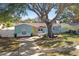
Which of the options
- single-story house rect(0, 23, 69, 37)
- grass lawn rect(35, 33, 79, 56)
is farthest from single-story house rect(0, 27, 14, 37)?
grass lawn rect(35, 33, 79, 56)

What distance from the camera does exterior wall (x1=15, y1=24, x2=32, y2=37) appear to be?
13.0 feet

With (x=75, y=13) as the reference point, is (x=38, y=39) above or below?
below

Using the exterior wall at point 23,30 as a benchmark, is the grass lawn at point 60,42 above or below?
below

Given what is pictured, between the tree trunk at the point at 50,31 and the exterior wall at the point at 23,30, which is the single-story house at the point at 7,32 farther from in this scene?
the tree trunk at the point at 50,31

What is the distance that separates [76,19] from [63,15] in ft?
0.44

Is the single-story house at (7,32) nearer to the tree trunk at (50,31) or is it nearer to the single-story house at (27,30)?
the single-story house at (27,30)

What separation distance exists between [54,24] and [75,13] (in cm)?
23

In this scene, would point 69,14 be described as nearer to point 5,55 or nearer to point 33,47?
point 33,47

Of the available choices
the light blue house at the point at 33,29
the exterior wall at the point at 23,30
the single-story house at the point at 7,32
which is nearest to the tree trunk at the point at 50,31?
the light blue house at the point at 33,29

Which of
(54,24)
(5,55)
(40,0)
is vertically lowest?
(5,55)

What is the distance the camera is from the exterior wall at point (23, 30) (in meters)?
3.97

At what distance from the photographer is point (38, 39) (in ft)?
13.1

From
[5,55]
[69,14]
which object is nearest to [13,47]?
[5,55]

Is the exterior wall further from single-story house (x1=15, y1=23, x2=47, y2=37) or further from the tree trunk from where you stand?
the tree trunk
